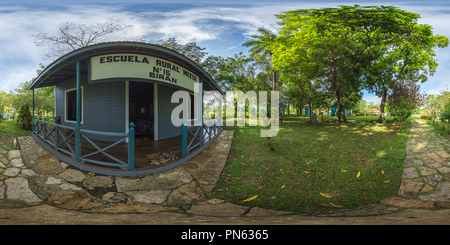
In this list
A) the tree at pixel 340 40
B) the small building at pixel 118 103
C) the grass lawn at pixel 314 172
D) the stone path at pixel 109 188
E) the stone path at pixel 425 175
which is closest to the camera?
the stone path at pixel 109 188

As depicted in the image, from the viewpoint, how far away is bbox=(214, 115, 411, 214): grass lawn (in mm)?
3291

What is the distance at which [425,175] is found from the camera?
158 inches

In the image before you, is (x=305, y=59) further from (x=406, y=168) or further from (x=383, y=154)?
(x=406, y=168)

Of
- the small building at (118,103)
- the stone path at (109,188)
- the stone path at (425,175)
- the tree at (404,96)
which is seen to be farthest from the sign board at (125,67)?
the tree at (404,96)

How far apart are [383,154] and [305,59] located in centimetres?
647

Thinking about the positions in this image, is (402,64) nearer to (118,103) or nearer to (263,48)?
(263,48)

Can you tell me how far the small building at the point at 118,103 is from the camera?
160 inches

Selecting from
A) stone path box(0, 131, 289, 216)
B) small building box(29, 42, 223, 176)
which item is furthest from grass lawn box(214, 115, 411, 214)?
small building box(29, 42, 223, 176)

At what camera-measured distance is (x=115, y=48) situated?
4055 mm

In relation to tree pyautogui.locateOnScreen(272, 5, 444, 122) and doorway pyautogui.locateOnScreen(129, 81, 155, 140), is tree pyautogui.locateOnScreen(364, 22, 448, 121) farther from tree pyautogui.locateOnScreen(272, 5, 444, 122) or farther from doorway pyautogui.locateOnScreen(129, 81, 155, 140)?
doorway pyautogui.locateOnScreen(129, 81, 155, 140)

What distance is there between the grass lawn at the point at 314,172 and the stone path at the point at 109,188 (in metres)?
0.43

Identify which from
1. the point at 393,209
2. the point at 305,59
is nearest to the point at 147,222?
the point at 393,209

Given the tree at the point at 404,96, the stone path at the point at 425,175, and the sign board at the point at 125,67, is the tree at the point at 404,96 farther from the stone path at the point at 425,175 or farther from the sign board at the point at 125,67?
the sign board at the point at 125,67

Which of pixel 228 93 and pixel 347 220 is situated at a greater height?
pixel 228 93
